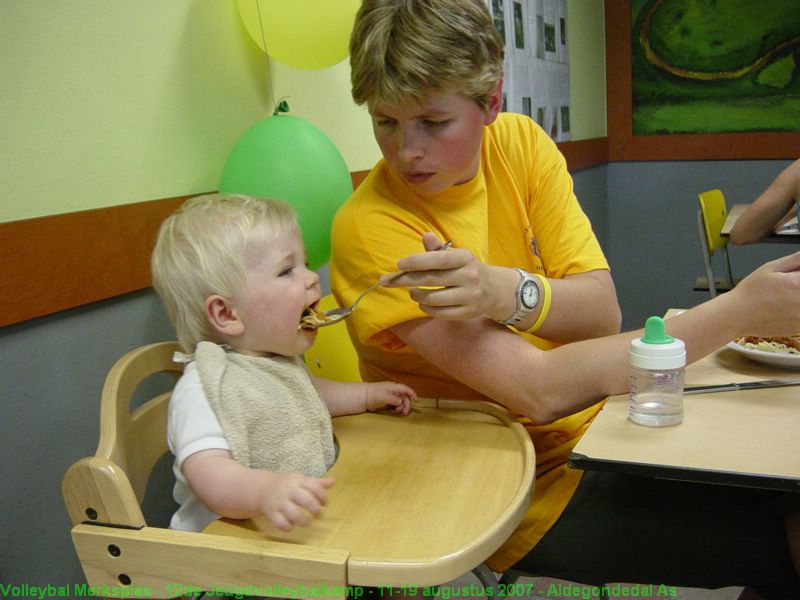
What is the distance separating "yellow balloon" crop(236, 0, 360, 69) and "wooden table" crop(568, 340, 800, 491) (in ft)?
3.31

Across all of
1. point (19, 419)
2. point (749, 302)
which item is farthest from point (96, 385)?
point (749, 302)

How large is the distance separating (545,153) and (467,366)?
544 millimetres

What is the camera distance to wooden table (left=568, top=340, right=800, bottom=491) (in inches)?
36.0

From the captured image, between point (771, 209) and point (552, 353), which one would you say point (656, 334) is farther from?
point (771, 209)

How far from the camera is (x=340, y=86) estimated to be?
2168mm

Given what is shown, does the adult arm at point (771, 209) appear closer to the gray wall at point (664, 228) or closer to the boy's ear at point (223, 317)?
the gray wall at point (664, 228)

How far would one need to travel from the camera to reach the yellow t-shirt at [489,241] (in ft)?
4.12

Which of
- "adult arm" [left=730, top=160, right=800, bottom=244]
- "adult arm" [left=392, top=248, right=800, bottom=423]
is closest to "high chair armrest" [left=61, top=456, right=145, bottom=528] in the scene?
"adult arm" [left=392, top=248, right=800, bottom=423]

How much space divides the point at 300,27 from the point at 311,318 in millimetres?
743

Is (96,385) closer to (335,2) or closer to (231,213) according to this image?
(231,213)

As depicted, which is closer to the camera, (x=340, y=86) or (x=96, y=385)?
(x=96, y=385)

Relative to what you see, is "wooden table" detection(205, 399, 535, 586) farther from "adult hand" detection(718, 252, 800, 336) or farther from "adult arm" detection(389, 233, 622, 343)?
"adult hand" detection(718, 252, 800, 336)

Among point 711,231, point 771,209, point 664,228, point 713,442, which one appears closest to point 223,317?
point 713,442

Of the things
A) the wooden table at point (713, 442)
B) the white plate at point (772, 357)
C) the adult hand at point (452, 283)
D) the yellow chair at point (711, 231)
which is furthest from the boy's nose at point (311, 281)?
the yellow chair at point (711, 231)
